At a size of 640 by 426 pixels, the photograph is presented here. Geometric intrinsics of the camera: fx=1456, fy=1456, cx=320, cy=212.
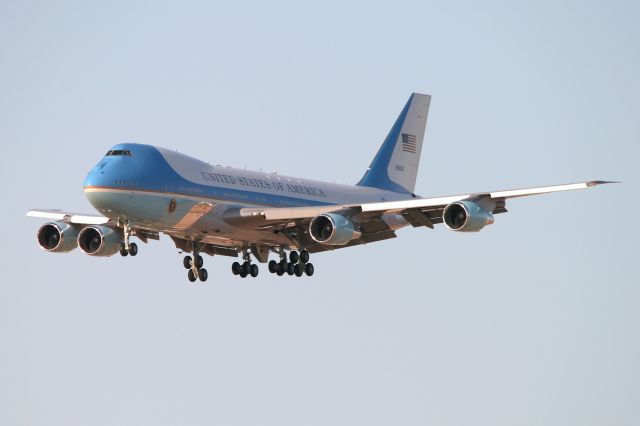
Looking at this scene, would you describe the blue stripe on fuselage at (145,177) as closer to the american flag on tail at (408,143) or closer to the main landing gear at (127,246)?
the main landing gear at (127,246)

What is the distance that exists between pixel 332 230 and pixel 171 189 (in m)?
8.16

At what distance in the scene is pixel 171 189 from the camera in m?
70.5

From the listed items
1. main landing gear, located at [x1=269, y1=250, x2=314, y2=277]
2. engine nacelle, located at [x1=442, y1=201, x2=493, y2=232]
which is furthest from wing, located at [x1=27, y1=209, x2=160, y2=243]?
engine nacelle, located at [x1=442, y1=201, x2=493, y2=232]

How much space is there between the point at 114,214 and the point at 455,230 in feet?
53.0

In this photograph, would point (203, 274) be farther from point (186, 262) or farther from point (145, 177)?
point (145, 177)

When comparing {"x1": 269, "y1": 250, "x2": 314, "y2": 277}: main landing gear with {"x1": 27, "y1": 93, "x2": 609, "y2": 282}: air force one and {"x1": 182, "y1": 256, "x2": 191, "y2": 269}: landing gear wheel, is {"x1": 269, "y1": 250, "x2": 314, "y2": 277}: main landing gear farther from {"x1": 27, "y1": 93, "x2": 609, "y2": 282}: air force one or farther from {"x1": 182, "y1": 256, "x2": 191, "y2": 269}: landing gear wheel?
{"x1": 182, "y1": 256, "x2": 191, "y2": 269}: landing gear wheel

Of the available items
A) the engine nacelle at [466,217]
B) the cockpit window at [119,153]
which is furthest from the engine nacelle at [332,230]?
the cockpit window at [119,153]

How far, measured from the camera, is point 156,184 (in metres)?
69.9

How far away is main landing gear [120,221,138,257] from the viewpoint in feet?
232

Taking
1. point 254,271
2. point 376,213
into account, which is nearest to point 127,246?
point 254,271

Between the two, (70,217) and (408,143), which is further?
(408,143)

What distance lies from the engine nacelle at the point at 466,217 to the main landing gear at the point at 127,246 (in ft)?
49.9

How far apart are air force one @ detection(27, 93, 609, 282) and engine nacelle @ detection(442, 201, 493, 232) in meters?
0.05

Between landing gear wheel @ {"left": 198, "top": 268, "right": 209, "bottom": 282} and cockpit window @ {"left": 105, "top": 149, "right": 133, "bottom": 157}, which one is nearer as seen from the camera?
cockpit window @ {"left": 105, "top": 149, "right": 133, "bottom": 157}
